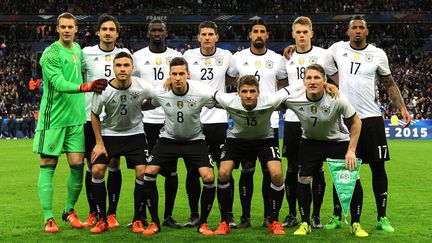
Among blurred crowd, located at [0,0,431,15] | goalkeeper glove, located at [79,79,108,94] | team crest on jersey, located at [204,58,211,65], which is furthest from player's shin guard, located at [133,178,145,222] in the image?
blurred crowd, located at [0,0,431,15]

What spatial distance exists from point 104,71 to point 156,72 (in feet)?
2.27

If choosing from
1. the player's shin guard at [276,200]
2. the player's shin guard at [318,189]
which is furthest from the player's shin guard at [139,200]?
the player's shin guard at [318,189]

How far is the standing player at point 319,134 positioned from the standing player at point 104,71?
2.28 metres

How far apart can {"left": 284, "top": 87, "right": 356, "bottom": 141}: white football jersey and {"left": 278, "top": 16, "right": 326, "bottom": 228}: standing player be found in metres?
0.52

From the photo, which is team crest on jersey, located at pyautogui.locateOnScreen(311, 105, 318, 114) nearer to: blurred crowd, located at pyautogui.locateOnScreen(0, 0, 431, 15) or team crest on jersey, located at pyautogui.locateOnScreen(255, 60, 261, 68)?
team crest on jersey, located at pyautogui.locateOnScreen(255, 60, 261, 68)

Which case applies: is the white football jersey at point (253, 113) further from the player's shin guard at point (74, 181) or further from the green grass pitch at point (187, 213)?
the player's shin guard at point (74, 181)

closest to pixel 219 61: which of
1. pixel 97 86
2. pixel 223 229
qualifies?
pixel 97 86

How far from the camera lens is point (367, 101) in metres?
7.38

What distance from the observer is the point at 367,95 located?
7.38 m

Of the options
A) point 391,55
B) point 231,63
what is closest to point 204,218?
point 231,63

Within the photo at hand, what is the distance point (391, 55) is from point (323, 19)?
5.16m

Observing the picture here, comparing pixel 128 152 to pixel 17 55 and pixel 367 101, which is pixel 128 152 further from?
pixel 17 55

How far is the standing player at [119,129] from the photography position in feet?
23.6

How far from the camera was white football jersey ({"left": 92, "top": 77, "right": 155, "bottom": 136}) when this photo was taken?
7.24m
